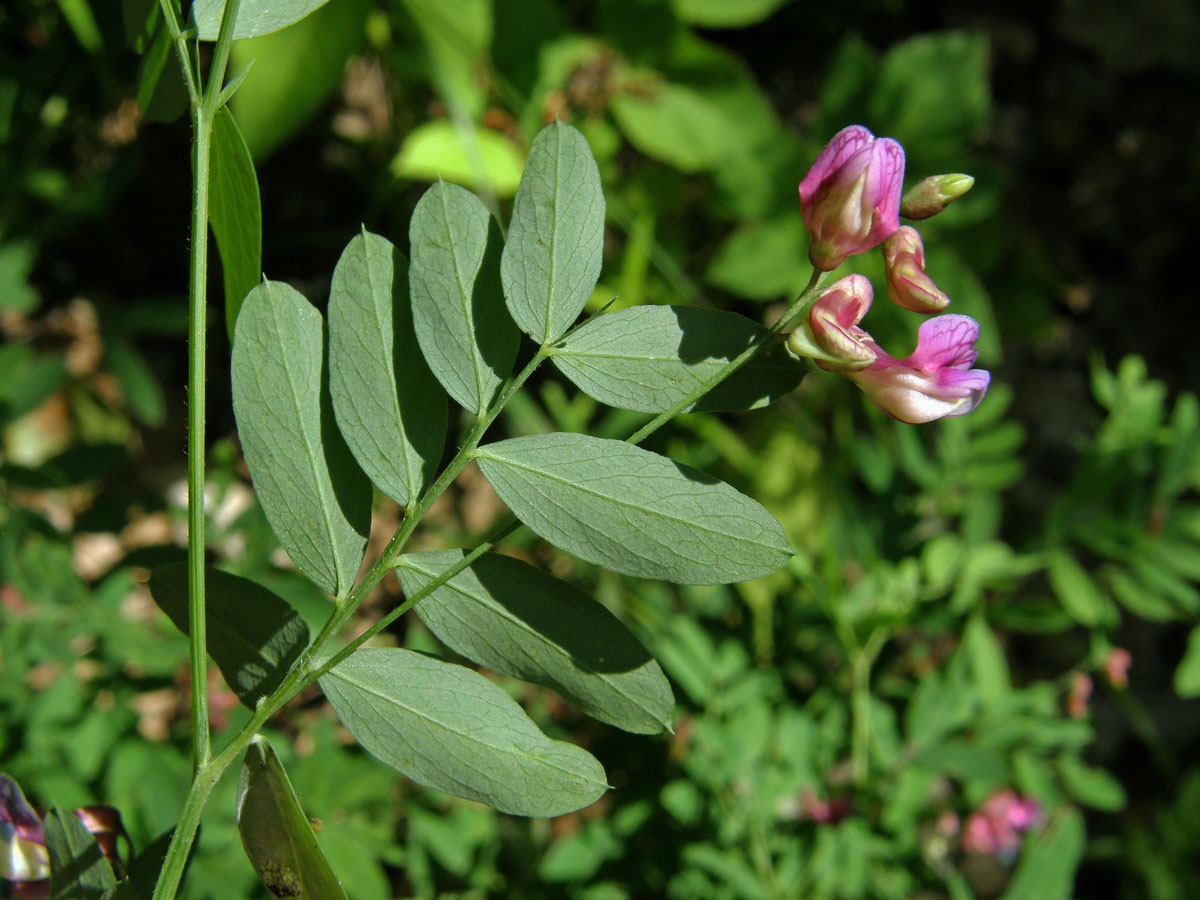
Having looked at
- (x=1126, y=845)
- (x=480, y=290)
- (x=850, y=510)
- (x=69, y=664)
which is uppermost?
(x=480, y=290)

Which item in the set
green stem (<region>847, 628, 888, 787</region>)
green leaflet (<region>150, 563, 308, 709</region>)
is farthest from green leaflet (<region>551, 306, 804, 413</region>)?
green stem (<region>847, 628, 888, 787</region>)

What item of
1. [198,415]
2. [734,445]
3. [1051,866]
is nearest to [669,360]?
[198,415]

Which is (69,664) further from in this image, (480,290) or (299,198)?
(299,198)

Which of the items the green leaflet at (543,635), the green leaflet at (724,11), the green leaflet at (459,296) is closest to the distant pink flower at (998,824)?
the green leaflet at (543,635)

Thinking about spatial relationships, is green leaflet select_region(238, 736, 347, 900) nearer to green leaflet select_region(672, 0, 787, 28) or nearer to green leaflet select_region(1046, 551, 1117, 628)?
green leaflet select_region(1046, 551, 1117, 628)

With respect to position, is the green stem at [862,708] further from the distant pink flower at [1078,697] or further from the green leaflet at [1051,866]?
the distant pink flower at [1078,697]

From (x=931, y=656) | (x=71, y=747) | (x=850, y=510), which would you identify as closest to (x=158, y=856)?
(x=71, y=747)
